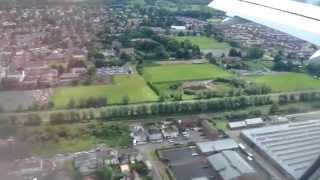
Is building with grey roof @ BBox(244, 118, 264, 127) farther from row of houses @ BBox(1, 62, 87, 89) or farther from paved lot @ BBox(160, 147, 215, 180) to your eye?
row of houses @ BBox(1, 62, 87, 89)

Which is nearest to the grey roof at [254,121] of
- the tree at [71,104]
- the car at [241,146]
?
the car at [241,146]

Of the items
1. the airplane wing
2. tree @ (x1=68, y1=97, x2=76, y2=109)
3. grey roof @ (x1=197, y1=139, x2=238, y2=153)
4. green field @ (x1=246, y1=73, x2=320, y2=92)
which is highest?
the airplane wing

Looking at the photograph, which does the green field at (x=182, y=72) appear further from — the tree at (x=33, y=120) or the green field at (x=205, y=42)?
the tree at (x=33, y=120)

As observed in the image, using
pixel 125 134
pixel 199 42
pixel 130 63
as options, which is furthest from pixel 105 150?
pixel 199 42


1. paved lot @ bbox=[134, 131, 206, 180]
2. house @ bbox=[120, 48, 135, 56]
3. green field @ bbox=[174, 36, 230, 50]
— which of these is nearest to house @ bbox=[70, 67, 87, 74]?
house @ bbox=[120, 48, 135, 56]

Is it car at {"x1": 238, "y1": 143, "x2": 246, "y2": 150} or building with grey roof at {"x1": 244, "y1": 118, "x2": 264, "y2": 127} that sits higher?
building with grey roof at {"x1": 244, "y1": 118, "x2": 264, "y2": 127}

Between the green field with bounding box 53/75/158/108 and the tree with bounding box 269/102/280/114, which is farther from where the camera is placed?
the green field with bounding box 53/75/158/108
